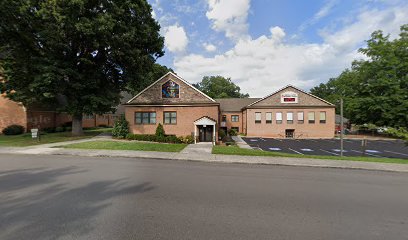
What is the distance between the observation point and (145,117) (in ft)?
78.1

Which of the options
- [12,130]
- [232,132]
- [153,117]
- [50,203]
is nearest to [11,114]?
[12,130]

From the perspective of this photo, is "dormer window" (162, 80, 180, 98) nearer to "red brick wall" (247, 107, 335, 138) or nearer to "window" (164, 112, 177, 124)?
"window" (164, 112, 177, 124)

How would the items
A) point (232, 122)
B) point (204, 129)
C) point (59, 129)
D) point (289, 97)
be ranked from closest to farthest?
point (204, 129) < point (59, 129) < point (289, 97) < point (232, 122)

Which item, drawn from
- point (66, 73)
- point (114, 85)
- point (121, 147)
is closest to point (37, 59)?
point (66, 73)

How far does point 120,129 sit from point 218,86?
5554cm

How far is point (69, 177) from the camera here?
7.27 meters

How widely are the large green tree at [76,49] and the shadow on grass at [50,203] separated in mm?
14263

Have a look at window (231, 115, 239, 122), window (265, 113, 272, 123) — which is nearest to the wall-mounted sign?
window (265, 113, 272, 123)

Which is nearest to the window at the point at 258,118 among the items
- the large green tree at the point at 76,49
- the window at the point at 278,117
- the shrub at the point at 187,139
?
the window at the point at 278,117

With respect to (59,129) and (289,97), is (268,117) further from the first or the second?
(59,129)

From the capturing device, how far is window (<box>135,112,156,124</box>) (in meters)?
23.8

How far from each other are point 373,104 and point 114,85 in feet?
149

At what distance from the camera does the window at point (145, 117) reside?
78.0 feet

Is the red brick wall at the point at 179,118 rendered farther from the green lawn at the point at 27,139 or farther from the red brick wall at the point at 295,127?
the red brick wall at the point at 295,127
